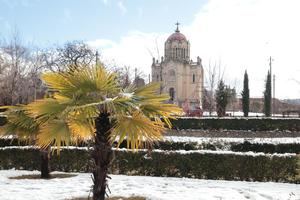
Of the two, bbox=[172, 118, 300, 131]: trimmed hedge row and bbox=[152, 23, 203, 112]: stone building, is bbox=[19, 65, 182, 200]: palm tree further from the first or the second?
bbox=[152, 23, 203, 112]: stone building

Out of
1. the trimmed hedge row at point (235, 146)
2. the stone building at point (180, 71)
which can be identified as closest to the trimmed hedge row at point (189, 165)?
the trimmed hedge row at point (235, 146)

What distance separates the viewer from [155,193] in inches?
341

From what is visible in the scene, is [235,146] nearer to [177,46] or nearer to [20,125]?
[20,125]

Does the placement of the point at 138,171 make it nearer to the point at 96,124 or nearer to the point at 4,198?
the point at 4,198

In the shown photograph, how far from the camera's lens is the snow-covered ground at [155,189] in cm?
834

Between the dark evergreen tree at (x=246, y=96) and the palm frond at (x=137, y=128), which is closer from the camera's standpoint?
the palm frond at (x=137, y=128)

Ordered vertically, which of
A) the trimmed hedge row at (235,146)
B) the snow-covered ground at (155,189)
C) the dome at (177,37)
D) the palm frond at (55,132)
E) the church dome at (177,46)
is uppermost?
the dome at (177,37)

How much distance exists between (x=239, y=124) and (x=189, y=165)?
15966 millimetres

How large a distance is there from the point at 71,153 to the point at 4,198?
160 inches

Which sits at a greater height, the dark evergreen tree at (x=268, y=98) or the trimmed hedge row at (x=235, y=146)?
the dark evergreen tree at (x=268, y=98)

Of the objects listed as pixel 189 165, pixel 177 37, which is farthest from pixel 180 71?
pixel 189 165

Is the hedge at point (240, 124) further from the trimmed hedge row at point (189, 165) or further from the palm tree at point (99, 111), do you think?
the palm tree at point (99, 111)

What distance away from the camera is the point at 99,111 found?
6543mm

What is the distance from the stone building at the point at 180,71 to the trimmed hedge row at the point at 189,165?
196ft
